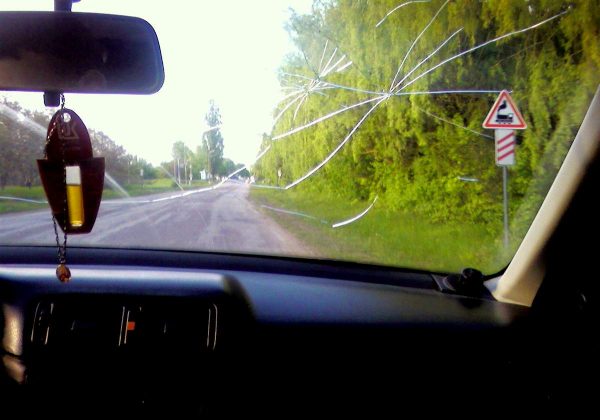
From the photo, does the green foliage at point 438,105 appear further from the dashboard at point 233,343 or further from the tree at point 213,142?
the dashboard at point 233,343

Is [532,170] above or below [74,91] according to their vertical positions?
below

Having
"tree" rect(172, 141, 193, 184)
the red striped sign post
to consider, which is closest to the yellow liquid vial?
"tree" rect(172, 141, 193, 184)

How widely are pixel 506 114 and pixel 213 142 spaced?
2.18 meters

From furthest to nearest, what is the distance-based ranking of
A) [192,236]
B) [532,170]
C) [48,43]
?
[192,236] < [532,170] < [48,43]

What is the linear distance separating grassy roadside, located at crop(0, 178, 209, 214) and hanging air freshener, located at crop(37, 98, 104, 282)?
2.01 ft

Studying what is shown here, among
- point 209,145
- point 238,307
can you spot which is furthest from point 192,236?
point 238,307

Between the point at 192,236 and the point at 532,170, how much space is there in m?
2.39

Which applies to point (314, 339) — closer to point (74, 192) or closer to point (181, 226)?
point (74, 192)

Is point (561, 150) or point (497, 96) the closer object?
point (561, 150)

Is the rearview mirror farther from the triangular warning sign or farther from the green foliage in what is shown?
the triangular warning sign

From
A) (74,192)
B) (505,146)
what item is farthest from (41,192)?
(505,146)

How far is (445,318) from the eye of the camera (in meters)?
4.16

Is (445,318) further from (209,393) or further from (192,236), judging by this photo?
(192,236)

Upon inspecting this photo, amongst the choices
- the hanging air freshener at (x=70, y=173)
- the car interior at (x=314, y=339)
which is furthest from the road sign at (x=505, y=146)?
the hanging air freshener at (x=70, y=173)
